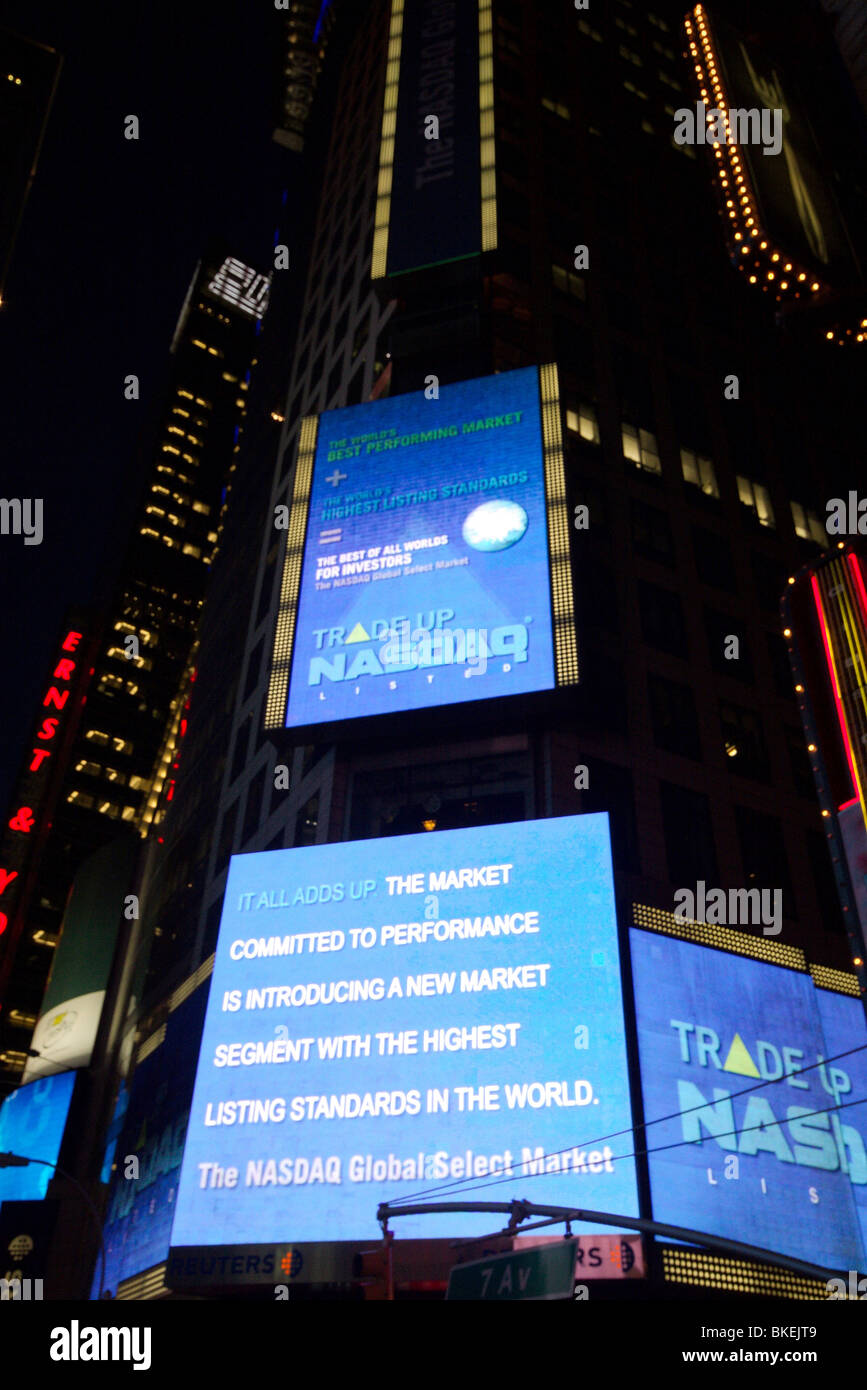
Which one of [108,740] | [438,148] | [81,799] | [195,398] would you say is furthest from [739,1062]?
[195,398]

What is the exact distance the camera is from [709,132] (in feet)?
80.9

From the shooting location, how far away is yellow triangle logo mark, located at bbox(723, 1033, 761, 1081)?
2642cm

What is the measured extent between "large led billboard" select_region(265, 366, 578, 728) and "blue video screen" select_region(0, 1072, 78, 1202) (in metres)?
28.4

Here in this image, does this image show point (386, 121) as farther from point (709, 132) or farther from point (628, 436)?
point (709, 132)

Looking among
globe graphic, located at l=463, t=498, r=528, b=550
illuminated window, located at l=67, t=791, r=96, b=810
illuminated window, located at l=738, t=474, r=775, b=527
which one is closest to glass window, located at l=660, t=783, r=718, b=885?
globe graphic, located at l=463, t=498, r=528, b=550

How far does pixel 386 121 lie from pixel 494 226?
8.32 metres

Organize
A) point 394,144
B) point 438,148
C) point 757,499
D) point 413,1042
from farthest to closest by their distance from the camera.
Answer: point 757,499
point 394,144
point 438,148
point 413,1042

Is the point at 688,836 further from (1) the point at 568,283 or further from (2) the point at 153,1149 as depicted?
(1) the point at 568,283

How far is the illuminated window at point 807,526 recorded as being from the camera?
4647 cm

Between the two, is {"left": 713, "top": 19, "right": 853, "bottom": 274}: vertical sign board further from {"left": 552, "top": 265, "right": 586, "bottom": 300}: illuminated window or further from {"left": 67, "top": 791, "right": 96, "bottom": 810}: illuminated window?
{"left": 67, "top": 791, "right": 96, "bottom": 810}: illuminated window

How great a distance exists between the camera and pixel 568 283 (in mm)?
46688

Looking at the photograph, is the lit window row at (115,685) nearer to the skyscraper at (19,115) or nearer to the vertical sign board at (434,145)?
the skyscraper at (19,115)

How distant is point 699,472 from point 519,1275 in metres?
36.7
